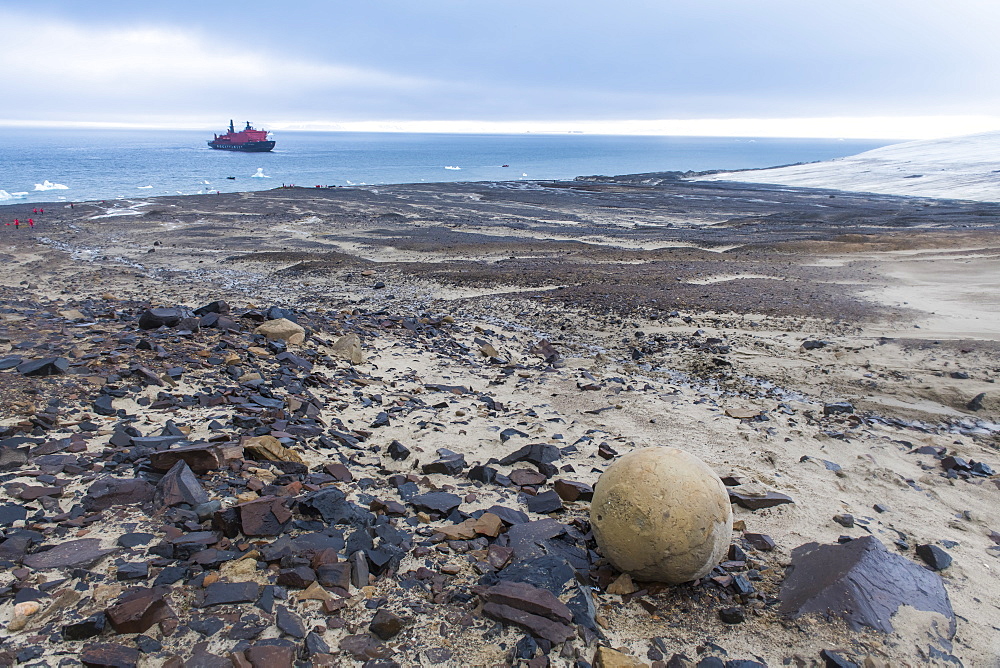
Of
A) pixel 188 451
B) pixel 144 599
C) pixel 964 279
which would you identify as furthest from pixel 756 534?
pixel 964 279

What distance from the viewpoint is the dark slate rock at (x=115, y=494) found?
465cm

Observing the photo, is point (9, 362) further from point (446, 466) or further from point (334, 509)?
point (446, 466)

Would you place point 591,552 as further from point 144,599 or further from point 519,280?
point 519,280

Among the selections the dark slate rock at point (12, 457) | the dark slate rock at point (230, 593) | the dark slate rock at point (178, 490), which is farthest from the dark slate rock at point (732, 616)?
the dark slate rock at point (12, 457)

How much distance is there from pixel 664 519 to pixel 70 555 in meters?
3.95

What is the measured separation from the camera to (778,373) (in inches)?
398

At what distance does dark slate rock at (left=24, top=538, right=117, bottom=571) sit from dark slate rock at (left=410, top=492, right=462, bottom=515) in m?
2.24

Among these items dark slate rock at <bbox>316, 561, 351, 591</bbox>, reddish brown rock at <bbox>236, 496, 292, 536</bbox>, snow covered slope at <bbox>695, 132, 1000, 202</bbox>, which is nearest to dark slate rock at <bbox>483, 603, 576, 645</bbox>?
dark slate rock at <bbox>316, 561, 351, 591</bbox>

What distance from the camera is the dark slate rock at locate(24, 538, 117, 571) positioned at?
3.96 meters

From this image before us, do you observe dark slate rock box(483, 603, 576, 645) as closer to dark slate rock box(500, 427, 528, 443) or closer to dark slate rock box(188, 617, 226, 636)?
dark slate rock box(188, 617, 226, 636)

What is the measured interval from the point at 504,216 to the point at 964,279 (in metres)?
24.1

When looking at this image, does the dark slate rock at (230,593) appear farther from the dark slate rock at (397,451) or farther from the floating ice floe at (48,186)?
the floating ice floe at (48,186)

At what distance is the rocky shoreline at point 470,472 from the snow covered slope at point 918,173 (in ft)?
162

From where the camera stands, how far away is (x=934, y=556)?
191 inches
